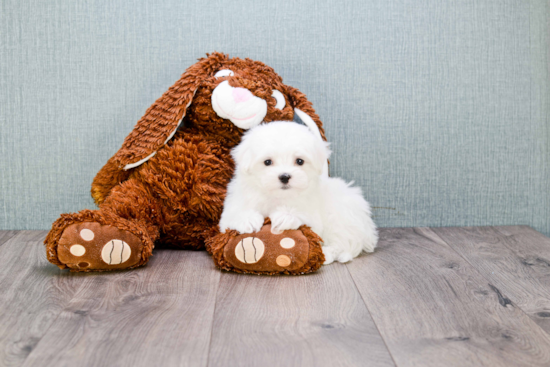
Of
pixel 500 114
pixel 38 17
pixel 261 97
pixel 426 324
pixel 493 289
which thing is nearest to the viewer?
pixel 426 324

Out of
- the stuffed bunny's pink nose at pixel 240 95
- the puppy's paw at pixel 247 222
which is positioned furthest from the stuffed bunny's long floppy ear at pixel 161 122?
the puppy's paw at pixel 247 222

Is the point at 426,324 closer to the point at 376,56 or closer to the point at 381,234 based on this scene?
the point at 381,234

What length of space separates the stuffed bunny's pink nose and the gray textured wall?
333 millimetres

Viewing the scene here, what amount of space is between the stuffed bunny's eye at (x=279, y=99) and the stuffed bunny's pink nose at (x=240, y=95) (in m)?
0.11

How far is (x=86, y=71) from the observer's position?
1.68 m

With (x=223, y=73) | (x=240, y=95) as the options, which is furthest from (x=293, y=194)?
(x=223, y=73)

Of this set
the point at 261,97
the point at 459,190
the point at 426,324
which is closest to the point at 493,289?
the point at 426,324

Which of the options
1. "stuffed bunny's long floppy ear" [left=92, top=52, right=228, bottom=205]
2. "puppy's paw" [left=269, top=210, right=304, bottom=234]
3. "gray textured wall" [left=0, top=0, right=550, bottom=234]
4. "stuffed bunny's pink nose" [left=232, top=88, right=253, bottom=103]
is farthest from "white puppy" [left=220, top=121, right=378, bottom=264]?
"gray textured wall" [left=0, top=0, right=550, bottom=234]

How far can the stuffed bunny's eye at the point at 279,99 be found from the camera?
59.0 inches

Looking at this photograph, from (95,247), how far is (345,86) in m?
0.98

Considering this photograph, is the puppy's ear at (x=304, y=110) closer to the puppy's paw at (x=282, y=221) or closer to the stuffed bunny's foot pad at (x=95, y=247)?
the puppy's paw at (x=282, y=221)

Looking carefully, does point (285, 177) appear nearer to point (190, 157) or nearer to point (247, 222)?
point (247, 222)

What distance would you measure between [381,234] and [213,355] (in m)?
0.98

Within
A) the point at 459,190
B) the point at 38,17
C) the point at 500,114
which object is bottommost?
the point at 459,190
